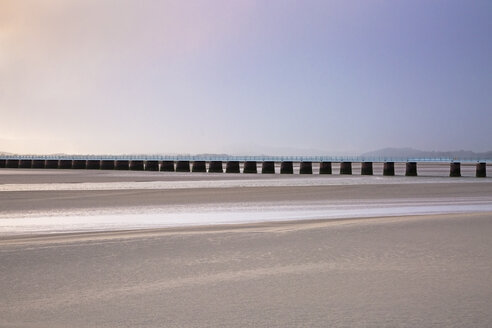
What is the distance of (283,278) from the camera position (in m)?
5.53

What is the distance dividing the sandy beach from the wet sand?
1 centimetres

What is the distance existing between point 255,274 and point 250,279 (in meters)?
0.24

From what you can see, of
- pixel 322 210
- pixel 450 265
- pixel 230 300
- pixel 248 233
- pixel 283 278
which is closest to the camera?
pixel 230 300

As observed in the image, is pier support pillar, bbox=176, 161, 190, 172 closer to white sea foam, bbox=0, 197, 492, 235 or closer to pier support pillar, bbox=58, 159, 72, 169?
pier support pillar, bbox=58, 159, 72, 169

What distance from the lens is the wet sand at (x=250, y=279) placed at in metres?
4.23

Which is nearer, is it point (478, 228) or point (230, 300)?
point (230, 300)

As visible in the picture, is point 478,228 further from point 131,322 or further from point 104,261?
point 131,322

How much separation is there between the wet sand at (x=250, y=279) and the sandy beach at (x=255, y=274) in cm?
1

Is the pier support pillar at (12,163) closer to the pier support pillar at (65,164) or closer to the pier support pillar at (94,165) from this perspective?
the pier support pillar at (65,164)

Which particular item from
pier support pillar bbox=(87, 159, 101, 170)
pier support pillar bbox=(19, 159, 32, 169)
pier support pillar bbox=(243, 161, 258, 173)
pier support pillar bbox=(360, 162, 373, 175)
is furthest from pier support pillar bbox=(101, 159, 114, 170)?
pier support pillar bbox=(360, 162, 373, 175)

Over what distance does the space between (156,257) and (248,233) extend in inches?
86.7

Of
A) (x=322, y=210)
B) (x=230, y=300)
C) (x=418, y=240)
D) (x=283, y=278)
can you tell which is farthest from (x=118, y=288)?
(x=322, y=210)

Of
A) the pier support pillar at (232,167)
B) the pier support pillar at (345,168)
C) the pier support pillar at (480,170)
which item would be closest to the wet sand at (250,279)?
the pier support pillar at (480,170)

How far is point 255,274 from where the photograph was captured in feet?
18.8
